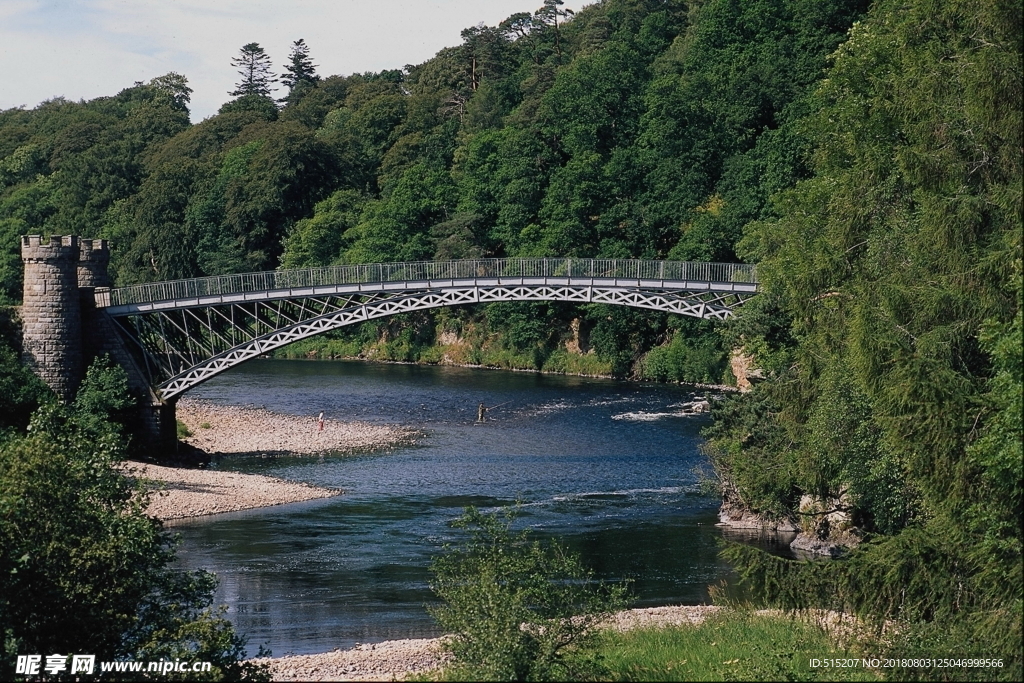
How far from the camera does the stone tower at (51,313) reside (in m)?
46.8

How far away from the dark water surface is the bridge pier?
3.42 m

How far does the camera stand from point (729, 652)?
2259 centimetres

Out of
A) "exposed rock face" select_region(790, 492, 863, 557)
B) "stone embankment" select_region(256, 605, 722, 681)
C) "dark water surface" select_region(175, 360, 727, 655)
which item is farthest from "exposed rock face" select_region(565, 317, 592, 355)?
"stone embankment" select_region(256, 605, 722, 681)

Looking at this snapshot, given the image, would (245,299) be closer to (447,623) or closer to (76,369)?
(76,369)

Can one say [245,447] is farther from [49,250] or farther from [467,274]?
[467,274]

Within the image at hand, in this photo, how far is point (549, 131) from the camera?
84.3 meters

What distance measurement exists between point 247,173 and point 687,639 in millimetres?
79813

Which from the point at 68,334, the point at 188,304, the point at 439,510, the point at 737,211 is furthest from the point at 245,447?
the point at 737,211

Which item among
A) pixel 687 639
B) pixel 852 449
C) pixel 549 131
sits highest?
pixel 549 131

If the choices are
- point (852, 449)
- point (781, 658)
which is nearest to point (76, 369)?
point (852, 449)

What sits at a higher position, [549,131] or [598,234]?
[549,131]

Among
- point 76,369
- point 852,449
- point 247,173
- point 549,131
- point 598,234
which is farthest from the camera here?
point 247,173

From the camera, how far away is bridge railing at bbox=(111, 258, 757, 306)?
50.1m

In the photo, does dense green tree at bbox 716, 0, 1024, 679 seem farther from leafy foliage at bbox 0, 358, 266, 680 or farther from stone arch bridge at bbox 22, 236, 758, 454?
stone arch bridge at bbox 22, 236, 758, 454
